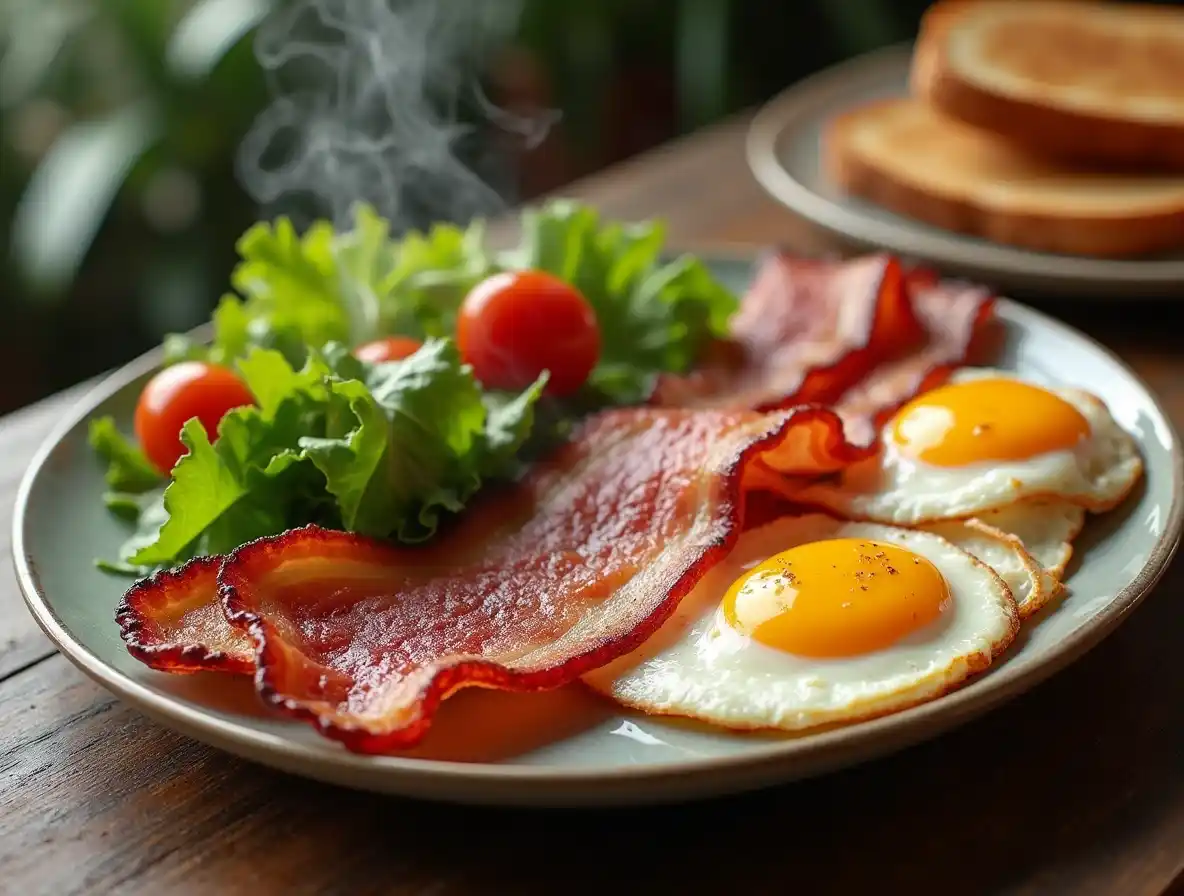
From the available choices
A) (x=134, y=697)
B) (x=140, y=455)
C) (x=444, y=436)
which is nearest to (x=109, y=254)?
(x=140, y=455)

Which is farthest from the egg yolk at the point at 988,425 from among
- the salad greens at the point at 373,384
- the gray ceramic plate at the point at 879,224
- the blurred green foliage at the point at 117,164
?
the blurred green foliage at the point at 117,164

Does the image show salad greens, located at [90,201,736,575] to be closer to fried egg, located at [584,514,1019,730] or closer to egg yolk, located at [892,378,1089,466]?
fried egg, located at [584,514,1019,730]

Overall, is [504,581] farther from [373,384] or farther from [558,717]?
[373,384]

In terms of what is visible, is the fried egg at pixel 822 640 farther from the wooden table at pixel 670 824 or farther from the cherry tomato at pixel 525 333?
the cherry tomato at pixel 525 333

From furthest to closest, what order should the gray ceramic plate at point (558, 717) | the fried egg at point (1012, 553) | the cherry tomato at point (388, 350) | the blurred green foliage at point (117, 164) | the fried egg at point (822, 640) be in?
1. the blurred green foliage at point (117, 164)
2. the cherry tomato at point (388, 350)
3. the fried egg at point (1012, 553)
4. the fried egg at point (822, 640)
5. the gray ceramic plate at point (558, 717)

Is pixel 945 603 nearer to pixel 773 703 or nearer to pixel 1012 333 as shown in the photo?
pixel 773 703

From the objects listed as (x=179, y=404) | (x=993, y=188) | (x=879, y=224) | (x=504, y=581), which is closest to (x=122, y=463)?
(x=179, y=404)
